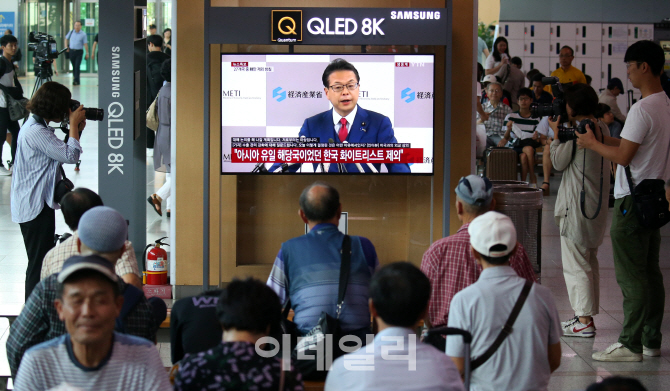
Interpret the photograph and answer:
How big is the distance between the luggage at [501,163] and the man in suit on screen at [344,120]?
195 inches

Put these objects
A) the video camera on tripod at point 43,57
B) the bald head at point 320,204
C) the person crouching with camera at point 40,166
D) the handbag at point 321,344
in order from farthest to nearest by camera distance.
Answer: the video camera on tripod at point 43,57
the person crouching with camera at point 40,166
the bald head at point 320,204
the handbag at point 321,344

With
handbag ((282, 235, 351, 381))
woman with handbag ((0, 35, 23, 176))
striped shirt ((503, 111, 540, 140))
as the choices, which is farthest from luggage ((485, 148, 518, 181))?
handbag ((282, 235, 351, 381))

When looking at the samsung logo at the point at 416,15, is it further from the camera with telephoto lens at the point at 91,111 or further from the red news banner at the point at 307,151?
the camera with telephoto lens at the point at 91,111

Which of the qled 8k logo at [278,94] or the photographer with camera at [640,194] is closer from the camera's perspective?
the photographer with camera at [640,194]

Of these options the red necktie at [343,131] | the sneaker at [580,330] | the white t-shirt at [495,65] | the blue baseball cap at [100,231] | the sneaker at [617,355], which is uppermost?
the white t-shirt at [495,65]

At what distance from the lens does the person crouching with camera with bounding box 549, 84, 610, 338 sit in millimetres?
5043

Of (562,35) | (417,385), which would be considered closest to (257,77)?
(417,385)

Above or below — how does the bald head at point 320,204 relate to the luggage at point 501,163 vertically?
below

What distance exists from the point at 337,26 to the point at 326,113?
0.60 meters

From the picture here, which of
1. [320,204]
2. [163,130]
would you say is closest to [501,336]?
[320,204]

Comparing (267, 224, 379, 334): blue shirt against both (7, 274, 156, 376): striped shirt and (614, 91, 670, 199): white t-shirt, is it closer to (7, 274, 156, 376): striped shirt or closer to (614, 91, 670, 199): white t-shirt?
(7, 274, 156, 376): striped shirt

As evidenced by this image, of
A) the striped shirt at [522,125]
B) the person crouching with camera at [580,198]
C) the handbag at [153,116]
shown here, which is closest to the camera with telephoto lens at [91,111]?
the handbag at [153,116]

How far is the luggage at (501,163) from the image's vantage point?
10.2m

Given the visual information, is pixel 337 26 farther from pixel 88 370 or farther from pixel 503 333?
pixel 88 370
